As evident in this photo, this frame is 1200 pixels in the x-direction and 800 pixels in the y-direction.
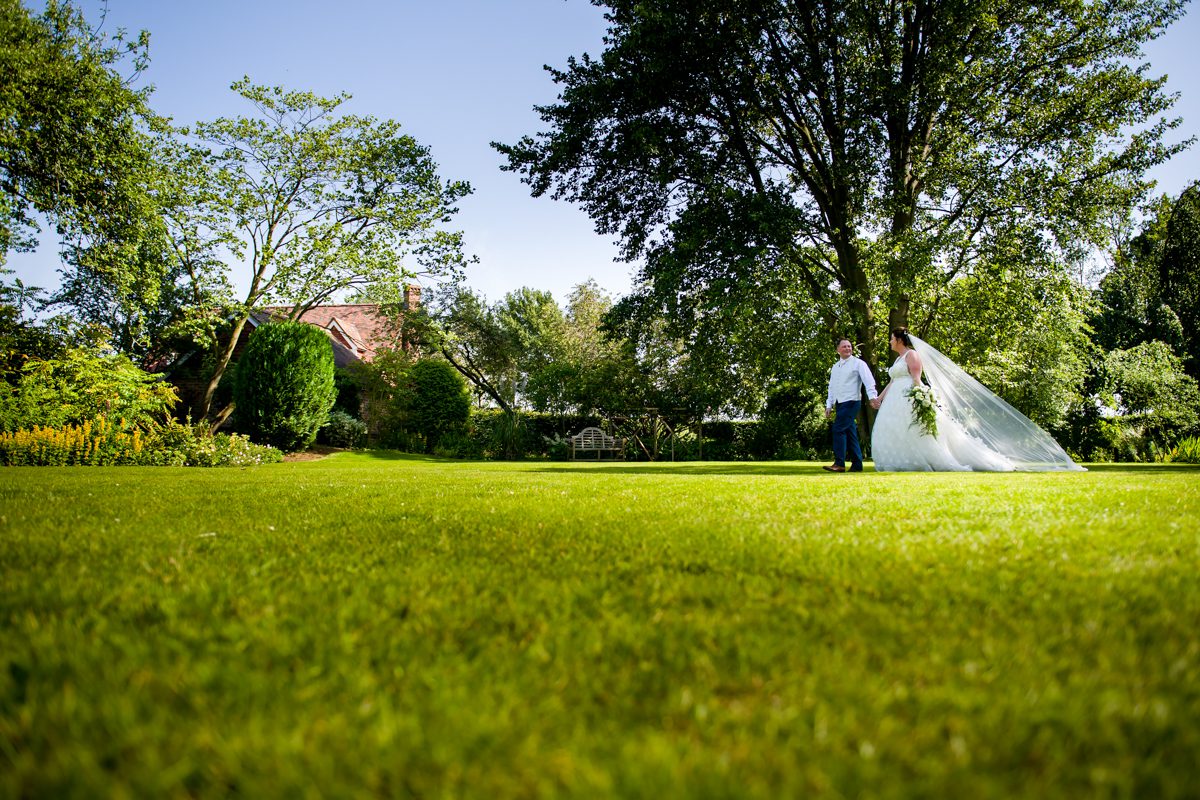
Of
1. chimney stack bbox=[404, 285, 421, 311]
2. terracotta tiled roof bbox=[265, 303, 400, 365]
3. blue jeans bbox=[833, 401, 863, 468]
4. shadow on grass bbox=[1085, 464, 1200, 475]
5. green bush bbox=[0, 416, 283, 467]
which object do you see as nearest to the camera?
shadow on grass bbox=[1085, 464, 1200, 475]

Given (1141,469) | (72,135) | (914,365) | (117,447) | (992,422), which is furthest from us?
(72,135)

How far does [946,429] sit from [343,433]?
2231 cm

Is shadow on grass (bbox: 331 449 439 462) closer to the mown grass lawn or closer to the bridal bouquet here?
the bridal bouquet

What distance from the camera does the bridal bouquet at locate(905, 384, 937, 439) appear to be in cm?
1141

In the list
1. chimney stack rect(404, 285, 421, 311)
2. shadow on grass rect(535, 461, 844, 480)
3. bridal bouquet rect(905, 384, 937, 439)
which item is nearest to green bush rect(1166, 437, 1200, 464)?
shadow on grass rect(535, 461, 844, 480)

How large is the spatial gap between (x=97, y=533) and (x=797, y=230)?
15.0 metres

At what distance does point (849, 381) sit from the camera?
11.6 metres

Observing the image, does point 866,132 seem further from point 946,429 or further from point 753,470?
point 753,470

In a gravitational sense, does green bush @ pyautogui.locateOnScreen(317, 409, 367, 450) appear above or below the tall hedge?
below

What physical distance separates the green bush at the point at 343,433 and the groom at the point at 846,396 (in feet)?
64.8

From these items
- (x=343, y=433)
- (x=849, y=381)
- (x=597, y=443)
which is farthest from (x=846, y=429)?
(x=343, y=433)

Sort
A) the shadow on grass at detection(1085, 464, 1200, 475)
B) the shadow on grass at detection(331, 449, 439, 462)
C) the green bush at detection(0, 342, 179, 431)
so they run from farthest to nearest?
the shadow on grass at detection(331, 449, 439, 462) < the green bush at detection(0, 342, 179, 431) < the shadow on grass at detection(1085, 464, 1200, 475)

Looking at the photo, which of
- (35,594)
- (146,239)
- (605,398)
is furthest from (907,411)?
(146,239)

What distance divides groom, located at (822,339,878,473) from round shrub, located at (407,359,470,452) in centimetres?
1756
